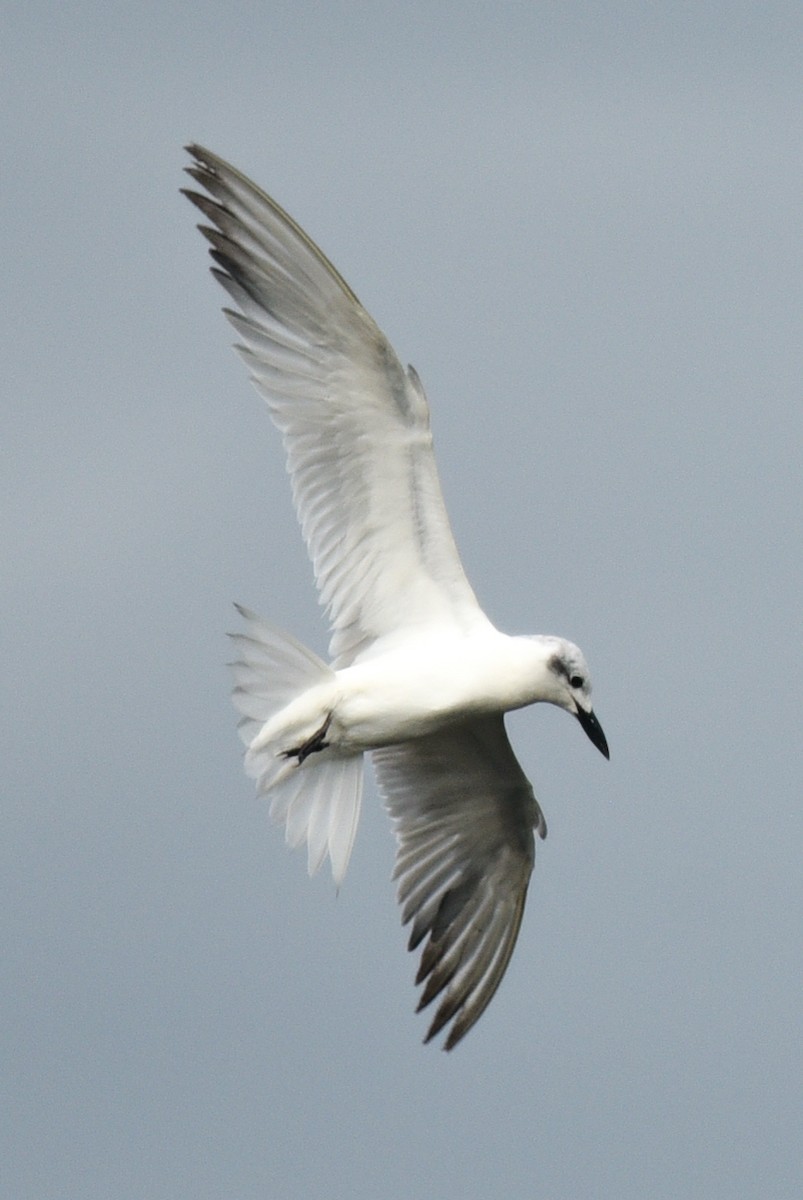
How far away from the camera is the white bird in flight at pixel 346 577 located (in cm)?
1352

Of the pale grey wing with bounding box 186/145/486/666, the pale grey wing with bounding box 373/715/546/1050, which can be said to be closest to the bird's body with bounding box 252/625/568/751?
the pale grey wing with bounding box 186/145/486/666

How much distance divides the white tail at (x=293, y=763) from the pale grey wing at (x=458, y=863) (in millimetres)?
795

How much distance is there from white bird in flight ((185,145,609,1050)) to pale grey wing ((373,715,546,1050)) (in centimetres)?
40

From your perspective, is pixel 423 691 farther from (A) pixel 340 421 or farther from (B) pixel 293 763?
(A) pixel 340 421

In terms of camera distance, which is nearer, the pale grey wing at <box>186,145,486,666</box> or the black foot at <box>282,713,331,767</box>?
the pale grey wing at <box>186,145,486,666</box>

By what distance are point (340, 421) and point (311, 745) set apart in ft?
5.61

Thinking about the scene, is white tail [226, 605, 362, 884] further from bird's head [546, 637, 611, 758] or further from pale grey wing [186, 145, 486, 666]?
bird's head [546, 637, 611, 758]

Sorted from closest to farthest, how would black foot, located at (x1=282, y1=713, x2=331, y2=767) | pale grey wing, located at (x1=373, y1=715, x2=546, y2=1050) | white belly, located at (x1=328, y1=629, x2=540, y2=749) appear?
white belly, located at (x1=328, y1=629, x2=540, y2=749) → black foot, located at (x1=282, y1=713, x2=331, y2=767) → pale grey wing, located at (x1=373, y1=715, x2=546, y2=1050)

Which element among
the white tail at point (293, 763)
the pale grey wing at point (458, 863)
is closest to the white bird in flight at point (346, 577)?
the white tail at point (293, 763)

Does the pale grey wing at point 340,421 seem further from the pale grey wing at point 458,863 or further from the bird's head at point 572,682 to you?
the pale grey wing at point 458,863

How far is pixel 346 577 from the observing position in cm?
1409

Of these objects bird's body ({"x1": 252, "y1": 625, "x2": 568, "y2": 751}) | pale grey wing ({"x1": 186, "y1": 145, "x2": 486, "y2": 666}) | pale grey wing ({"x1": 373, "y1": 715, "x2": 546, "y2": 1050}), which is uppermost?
pale grey wing ({"x1": 186, "y1": 145, "x2": 486, "y2": 666})

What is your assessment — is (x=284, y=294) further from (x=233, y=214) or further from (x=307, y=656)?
(x=307, y=656)

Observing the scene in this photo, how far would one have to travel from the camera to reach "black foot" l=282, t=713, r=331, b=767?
13.6 m
